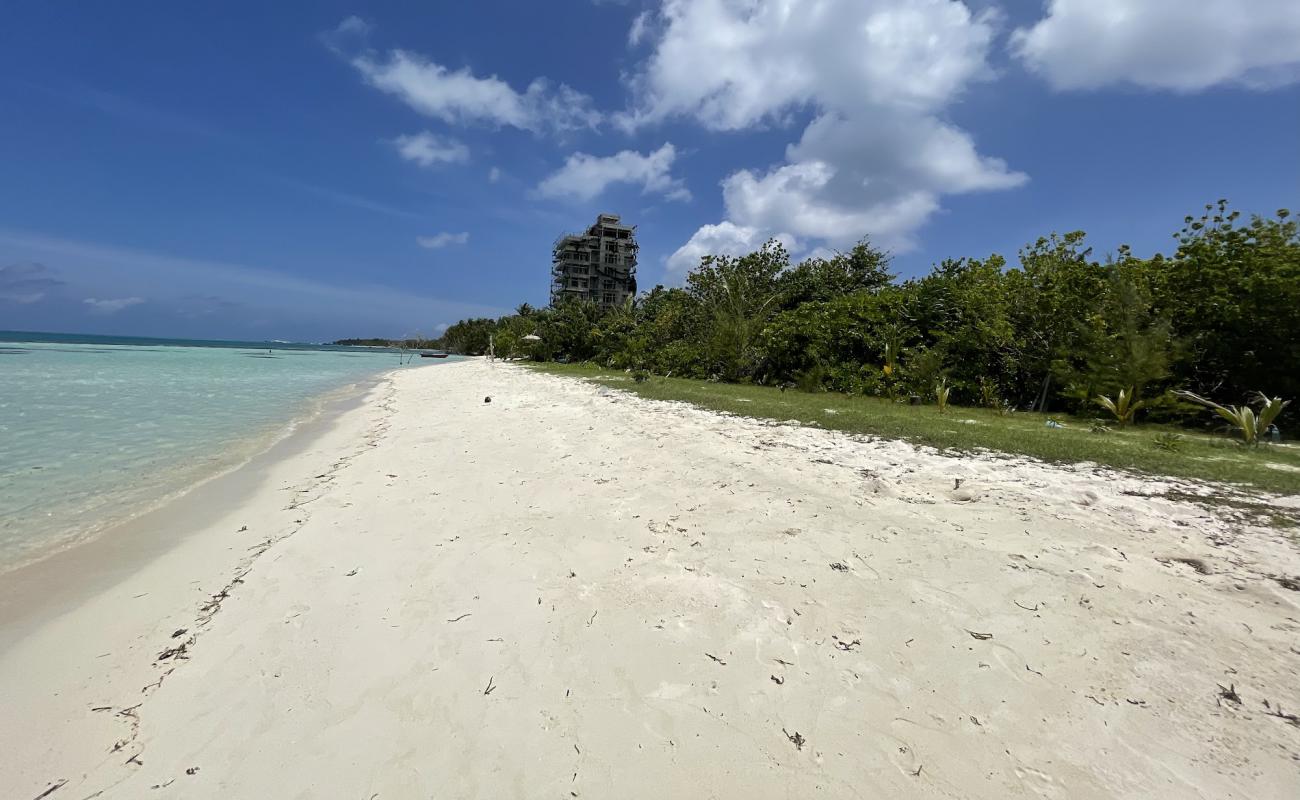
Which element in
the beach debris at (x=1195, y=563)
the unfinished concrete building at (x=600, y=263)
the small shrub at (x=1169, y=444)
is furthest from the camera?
the unfinished concrete building at (x=600, y=263)

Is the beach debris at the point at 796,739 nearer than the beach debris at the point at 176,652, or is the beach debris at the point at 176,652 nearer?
the beach debris at the point at 796,739

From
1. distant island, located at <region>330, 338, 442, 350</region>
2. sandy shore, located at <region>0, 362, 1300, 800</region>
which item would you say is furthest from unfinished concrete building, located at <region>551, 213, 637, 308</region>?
sandy shore, located at <region>0, 362, 1300, 800</region>

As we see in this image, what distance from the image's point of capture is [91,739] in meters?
2.16

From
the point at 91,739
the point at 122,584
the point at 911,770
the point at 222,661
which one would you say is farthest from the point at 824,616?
the point at 122,584

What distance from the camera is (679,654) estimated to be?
2.66 metres

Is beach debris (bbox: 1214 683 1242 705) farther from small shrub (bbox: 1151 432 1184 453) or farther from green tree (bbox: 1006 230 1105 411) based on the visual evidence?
green tree (bbox: 1006 230 1105 411)

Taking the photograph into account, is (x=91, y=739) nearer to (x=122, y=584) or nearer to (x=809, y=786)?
(x=122, y=584)

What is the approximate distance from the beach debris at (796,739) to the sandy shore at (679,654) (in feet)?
0.04

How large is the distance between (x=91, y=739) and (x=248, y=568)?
182cm

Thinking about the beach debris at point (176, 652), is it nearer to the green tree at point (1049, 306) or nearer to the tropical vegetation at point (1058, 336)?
the tropical vegetation at point (1058, 336)

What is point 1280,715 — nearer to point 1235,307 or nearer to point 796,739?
point 796,739

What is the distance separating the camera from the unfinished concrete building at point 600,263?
74750 millimetres

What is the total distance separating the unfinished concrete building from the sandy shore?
7173 centimetres

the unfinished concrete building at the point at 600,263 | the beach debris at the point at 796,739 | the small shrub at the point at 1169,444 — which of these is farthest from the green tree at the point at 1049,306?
the unfinished concrete building at the point at 600,263
